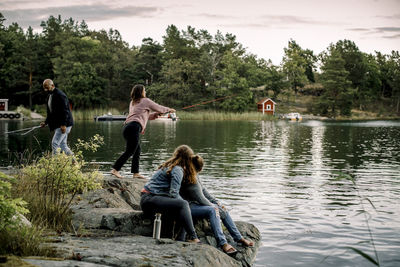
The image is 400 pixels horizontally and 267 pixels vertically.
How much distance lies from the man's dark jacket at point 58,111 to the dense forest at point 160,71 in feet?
212

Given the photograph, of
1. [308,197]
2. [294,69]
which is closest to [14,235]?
[308,197]

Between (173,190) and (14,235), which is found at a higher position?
(173,190)

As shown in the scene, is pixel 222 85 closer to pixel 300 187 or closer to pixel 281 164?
pixel 281 164

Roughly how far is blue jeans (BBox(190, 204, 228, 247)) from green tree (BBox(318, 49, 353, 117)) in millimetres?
81777

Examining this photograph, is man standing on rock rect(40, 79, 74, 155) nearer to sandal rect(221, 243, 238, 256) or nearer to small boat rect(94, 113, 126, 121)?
sandal rect(221, 243, 238, 256)

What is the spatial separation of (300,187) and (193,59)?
232 ft

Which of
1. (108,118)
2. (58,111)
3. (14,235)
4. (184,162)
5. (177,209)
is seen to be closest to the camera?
(14,235)

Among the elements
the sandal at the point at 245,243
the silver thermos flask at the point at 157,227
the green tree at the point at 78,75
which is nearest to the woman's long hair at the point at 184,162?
the silver thermos flask at the point at 157,227

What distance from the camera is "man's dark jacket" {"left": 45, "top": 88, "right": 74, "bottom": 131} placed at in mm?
9891

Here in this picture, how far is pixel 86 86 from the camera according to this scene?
74125 mm

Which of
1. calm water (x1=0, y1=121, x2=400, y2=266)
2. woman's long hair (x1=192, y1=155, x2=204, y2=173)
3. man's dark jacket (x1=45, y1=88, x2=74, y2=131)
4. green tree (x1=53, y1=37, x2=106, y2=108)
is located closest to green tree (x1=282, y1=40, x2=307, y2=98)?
green tree (x1=53, y1=37, x2=106, y2=108)

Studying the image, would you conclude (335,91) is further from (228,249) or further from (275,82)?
(228,249)

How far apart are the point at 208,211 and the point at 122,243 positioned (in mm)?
1429

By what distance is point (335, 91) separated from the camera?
289ft
